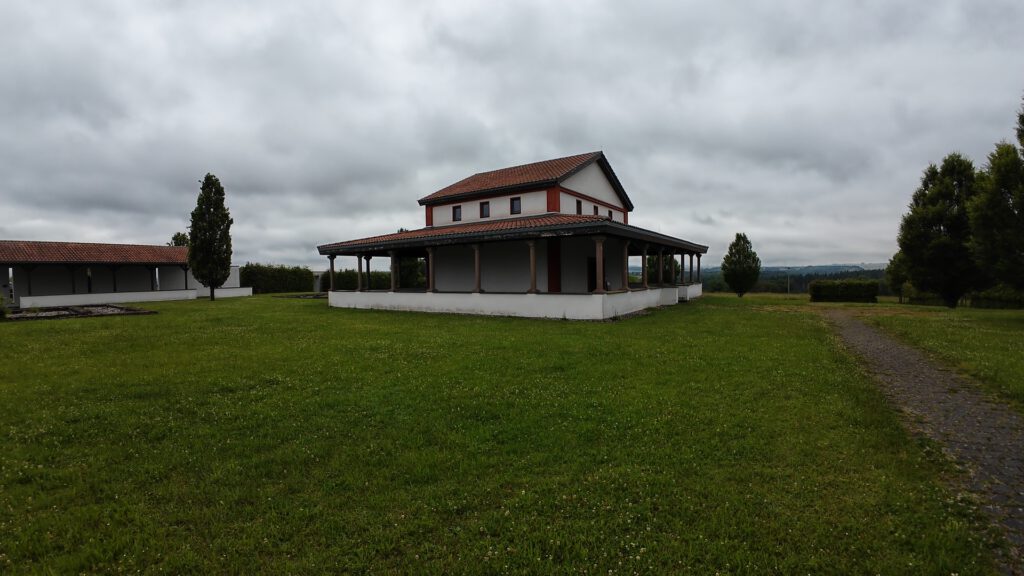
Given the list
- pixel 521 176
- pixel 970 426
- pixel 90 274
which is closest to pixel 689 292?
pixel 521 176

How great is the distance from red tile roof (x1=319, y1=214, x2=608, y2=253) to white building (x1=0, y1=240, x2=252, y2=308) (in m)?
19.7

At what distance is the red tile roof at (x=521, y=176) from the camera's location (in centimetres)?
2528

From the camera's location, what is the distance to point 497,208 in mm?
26672

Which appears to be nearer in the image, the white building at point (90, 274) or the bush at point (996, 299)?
the bush at point (996, 299)

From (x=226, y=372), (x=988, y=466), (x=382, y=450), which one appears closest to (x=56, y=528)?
(x=382, y=450)

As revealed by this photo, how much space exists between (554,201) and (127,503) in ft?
72.7

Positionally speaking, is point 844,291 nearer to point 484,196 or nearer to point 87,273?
point 484,196

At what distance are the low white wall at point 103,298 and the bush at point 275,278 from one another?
25.3 feet

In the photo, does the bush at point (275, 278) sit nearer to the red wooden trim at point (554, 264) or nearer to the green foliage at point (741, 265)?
the red wooden trim at point (554, 264)

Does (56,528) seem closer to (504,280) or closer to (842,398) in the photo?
(842,398)

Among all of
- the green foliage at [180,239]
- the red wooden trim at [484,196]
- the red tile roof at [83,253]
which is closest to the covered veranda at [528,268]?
the red wooden trim at [484,196]

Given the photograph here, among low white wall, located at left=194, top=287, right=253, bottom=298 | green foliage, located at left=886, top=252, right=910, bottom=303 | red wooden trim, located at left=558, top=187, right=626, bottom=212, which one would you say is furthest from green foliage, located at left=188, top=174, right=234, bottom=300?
green foliage, located at left=886, top=252, right=910, bottom=303

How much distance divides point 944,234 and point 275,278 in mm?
55519

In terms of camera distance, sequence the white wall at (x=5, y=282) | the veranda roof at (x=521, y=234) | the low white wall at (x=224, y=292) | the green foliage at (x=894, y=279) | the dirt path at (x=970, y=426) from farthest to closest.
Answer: the low white wall at (x=224, y=292) → the green foliage at (x=894, y=279) → the white wall at (x=5, y=282) → the veranda roof at (x=521, y=234) → the dirt path at (x=970, y=426)
